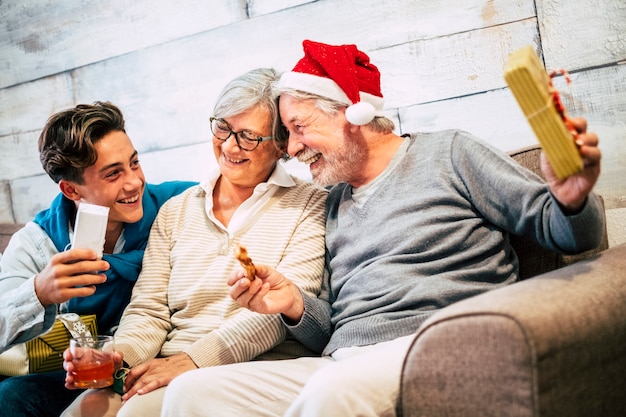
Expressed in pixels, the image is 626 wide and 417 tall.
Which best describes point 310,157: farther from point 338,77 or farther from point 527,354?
point 527,354

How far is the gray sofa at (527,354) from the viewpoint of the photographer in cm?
104

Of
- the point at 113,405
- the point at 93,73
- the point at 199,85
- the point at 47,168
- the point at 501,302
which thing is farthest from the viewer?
the point at 93,73

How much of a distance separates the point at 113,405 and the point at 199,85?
1.30 m

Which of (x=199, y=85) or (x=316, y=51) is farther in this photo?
(x=199, y=85)

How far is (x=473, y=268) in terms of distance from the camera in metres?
1.65

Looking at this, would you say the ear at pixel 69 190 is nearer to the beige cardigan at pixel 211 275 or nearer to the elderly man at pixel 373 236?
the beige cardigan at pixel 211 275

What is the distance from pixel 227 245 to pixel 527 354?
1.11 meters

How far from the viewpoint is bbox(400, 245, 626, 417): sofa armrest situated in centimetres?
104

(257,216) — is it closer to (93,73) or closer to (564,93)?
(564,93)

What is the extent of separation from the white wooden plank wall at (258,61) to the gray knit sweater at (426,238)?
360mm

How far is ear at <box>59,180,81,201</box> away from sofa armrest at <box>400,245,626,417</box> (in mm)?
1314

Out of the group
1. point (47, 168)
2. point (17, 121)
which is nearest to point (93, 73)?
point (17, 121)

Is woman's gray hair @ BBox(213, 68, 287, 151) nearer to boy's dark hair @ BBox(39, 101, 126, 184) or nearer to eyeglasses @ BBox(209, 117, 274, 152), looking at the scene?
eyeglasses @ BBox(209, 117, 274, 152)

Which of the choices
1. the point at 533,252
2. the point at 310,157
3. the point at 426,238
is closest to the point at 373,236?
the point at 426,238
